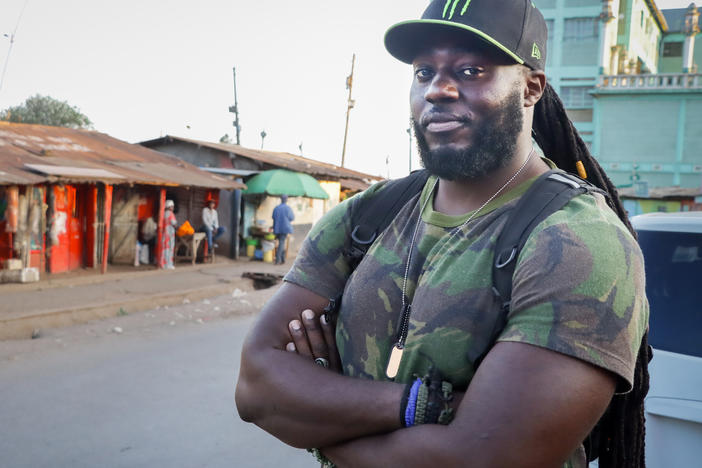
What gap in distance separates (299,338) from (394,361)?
1.11ft

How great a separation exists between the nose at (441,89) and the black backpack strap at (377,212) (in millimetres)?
→ 308

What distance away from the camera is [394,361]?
1460 millimetres

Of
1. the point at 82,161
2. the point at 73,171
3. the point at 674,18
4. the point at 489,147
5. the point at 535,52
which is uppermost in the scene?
the point at 674,18

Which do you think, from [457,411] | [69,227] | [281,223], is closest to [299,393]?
[457,411]

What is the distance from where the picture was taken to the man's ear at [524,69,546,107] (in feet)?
4.96

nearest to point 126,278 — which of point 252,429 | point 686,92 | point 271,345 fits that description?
point 252,429

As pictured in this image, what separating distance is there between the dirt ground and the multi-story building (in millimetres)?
21471

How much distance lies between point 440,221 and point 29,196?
12.2 meters

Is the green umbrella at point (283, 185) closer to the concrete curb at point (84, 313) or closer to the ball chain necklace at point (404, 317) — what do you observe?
the concrete curb at point (84, 313)

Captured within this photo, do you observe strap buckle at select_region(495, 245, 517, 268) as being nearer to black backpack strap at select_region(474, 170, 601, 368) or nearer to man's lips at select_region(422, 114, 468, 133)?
black backpack strap at select_region(474, 170, 601, 368)

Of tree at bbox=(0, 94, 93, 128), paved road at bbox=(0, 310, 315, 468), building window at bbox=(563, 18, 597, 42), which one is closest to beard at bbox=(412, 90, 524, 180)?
paved road at bbox=(0, 310, 315, 468)

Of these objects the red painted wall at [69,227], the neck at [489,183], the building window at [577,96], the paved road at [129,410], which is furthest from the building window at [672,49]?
the neck at [489,183]

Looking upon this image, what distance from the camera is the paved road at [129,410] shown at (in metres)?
4.21

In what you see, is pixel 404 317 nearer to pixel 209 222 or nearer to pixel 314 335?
pixel 314 335
